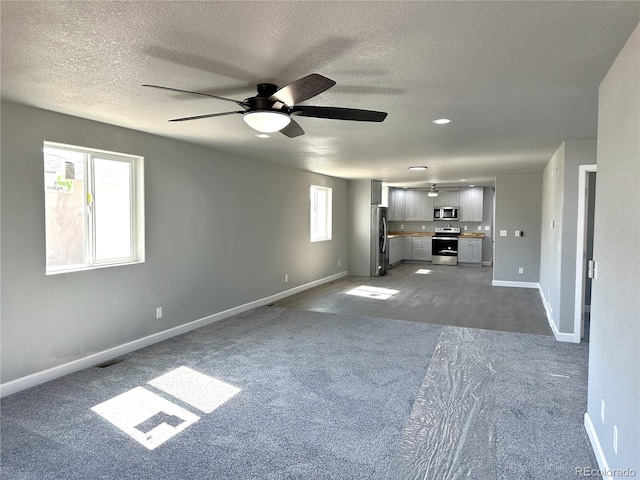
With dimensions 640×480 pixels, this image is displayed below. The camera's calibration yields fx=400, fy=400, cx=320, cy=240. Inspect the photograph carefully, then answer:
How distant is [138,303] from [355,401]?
8.61 feet

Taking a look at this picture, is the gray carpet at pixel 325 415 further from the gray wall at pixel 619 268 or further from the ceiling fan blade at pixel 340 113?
the ceiling fan blade at pixel 340 113

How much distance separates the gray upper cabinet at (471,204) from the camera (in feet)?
37.9

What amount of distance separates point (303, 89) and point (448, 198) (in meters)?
10.5

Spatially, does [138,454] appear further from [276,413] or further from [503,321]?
[503,321]

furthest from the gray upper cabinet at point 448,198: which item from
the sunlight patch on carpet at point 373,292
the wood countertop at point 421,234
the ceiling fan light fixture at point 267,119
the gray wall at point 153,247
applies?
the ceiling fan light fixture at point 267,119

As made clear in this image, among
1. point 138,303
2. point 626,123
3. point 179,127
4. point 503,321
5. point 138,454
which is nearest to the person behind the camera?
point 626,123

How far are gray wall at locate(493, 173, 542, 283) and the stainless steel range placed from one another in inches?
139

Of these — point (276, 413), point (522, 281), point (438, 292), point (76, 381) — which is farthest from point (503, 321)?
point (76, 381)

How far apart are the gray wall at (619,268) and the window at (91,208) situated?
4.14 m

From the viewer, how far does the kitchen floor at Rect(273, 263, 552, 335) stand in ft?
18.1

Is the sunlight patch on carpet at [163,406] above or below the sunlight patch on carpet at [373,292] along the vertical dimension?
below

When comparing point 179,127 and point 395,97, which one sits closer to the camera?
point 395,97

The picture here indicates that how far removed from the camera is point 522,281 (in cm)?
802

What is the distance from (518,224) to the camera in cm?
795
